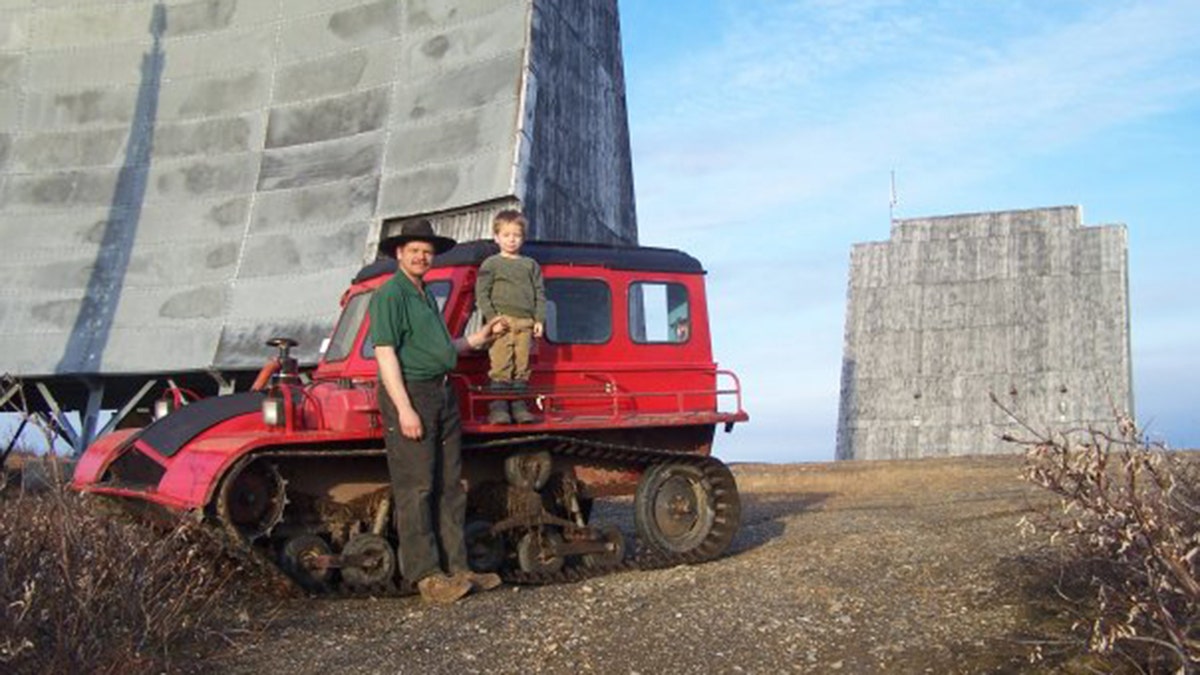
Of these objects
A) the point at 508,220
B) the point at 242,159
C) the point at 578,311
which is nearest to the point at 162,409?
the point at 508,220

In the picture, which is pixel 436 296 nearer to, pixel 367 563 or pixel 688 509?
pixel 367 563

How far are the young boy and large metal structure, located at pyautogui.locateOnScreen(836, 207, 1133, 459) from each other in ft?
76.6

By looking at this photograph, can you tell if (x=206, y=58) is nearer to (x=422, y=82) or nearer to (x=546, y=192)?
(x=422, y=82)

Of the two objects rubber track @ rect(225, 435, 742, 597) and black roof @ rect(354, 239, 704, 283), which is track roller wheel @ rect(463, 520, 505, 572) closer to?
rubber track @ rect(225, 435, 742, 597)

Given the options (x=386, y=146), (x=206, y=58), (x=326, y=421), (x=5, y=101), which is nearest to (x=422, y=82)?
(x=386, y=146)

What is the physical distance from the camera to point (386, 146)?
20.6 metres

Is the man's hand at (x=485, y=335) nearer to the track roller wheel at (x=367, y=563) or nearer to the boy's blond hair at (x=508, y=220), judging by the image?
the boy's blond hair at (x=508, y=220)

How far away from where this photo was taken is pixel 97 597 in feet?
19.4

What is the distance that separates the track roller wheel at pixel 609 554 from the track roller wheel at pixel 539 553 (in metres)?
0.24

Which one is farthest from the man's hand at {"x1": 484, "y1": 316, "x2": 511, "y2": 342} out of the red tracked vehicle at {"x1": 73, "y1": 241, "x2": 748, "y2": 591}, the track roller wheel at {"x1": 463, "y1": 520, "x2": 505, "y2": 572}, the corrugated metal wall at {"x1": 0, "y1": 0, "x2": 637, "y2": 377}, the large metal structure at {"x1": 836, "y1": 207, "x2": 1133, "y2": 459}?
the large metal structure at {"x1": 836, "y1": 207, "x2": 1133, "y2": 459}

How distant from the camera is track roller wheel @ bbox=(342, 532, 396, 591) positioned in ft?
26.5

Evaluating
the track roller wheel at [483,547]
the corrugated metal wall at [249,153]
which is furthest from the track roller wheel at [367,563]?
the corrugated metal wall at [249,153]

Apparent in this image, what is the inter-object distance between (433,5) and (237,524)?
49.0 feet

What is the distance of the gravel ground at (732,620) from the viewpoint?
595 cm
